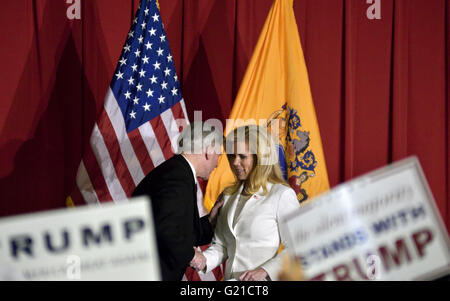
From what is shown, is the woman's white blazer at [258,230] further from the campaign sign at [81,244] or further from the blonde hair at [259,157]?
the campaign sign at [81,244]

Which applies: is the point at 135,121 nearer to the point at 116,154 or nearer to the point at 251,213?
the point at 116,154

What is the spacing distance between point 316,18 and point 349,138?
3.11 ft

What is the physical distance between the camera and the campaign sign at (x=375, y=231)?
105 centimetres

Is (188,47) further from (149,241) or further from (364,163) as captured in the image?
(149,241)

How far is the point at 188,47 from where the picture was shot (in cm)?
335

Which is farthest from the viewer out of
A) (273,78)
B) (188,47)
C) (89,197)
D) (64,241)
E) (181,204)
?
(188,47)

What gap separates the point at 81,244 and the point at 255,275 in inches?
38.8

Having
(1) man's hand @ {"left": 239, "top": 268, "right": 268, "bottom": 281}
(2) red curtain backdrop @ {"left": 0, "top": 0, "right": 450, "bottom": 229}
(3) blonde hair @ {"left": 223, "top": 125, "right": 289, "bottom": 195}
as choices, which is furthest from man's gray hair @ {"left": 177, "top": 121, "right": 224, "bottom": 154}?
(2) red curtain backdrop @ {"left": 0, "top": 0, "right": 450, "bottom": 229}

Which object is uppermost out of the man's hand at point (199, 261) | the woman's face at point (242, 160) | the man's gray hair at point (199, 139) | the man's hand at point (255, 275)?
the man's gray hair at point (199, 139)

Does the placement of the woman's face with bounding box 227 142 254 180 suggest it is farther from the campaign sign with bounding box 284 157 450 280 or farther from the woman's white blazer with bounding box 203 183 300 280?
the campaign sign with bounding box 284 157 450 280

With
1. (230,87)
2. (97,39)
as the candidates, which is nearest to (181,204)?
(230,87)

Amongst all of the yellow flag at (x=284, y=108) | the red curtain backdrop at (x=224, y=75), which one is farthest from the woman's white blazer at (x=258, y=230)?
the red curtain backdrop at (x=224, y=75)

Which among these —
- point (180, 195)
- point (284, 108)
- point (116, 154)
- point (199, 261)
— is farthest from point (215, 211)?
point (284, 108)

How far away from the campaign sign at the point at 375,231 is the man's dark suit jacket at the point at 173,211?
84 cm
